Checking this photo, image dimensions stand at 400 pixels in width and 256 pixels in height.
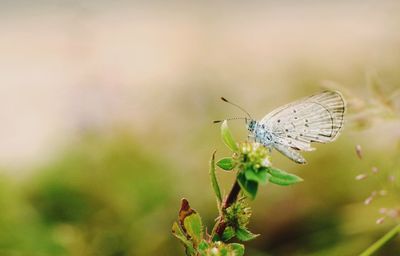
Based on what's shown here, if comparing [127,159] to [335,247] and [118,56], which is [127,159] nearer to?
[335,247]

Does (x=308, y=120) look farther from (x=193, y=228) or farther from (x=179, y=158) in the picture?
(x=179, y=158)

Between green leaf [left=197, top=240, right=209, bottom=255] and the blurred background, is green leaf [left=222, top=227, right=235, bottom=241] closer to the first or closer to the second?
green leaf [left=197, top=240, right=209, bottom=255]

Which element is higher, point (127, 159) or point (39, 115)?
point (39, 115)

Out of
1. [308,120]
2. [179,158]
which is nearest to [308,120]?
[308,120]

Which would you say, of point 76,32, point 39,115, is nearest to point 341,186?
point 76,32

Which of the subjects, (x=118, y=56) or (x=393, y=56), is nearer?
(x=393, y=56)

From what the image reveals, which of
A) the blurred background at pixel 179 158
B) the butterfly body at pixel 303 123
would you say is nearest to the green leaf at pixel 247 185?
the butterfly body at pixel 303 123
